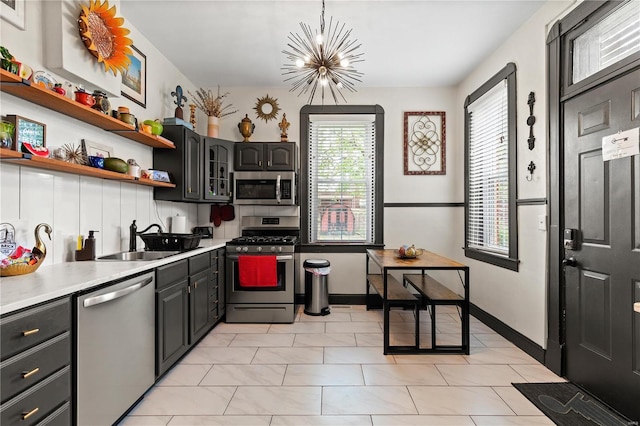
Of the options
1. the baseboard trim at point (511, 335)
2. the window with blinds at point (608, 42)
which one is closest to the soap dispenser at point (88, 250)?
the baseboard trim at point (511, 335)

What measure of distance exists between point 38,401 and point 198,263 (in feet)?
5.72

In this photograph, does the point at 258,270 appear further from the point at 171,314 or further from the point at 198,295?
the point at 171,314

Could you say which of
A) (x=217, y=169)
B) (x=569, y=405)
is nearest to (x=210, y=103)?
(x=217, y=169)

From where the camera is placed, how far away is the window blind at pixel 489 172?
3.48 m

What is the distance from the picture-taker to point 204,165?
3.81m

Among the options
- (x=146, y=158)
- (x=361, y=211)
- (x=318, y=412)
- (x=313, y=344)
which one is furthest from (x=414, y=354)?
(x=146, y=158)

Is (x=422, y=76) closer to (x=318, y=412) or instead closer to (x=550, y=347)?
(x=550, y=347)

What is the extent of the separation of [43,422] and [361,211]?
3.82 meters

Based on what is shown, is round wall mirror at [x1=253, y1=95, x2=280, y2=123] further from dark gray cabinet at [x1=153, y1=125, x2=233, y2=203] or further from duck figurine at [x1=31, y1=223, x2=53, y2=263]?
duck figurine at [x1=31, y1=223, x2=53, y2=263]

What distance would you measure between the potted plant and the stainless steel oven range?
1528 mm

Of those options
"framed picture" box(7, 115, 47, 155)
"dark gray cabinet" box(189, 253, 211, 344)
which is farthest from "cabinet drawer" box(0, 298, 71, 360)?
"dark gray cabinet" box(189, 253, 211, 344)

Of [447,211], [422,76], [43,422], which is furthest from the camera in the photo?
[447,211]

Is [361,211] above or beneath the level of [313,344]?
above

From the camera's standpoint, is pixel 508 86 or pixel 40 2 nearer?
pixel 40 2
